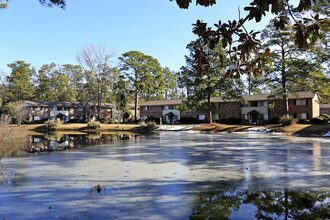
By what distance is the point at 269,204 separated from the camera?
592 centimetres

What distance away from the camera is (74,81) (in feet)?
261

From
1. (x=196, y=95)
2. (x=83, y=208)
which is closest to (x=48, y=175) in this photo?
(x=83, y=208)

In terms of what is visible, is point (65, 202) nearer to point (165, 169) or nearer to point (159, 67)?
point (165, 169)

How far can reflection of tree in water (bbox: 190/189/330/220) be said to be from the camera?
5301 mm

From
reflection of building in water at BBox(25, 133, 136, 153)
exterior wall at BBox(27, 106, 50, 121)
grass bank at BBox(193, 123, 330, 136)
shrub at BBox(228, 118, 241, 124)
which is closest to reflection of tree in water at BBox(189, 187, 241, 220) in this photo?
reflection of building in water at BBox(25, 133, 136, 153)

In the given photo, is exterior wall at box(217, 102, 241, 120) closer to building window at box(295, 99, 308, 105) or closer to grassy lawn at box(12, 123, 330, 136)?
building window at box(295, 99, 308, 105)

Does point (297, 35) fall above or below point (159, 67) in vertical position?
below

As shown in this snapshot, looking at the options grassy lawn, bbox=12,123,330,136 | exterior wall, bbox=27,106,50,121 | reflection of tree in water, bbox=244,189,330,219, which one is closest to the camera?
reflection of tree in water, bbox=244,189,330,219

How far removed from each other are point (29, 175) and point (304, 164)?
945 centimetres

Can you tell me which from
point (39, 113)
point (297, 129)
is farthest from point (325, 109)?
point (39, 113)

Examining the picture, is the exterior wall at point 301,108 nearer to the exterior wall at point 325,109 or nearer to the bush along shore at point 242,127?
the bush along shore at point 242,127

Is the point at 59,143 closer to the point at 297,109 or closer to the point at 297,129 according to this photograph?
the point at 297,129

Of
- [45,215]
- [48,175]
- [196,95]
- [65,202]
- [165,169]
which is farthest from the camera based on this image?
[196,95]

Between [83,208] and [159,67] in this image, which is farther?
[159,67]
